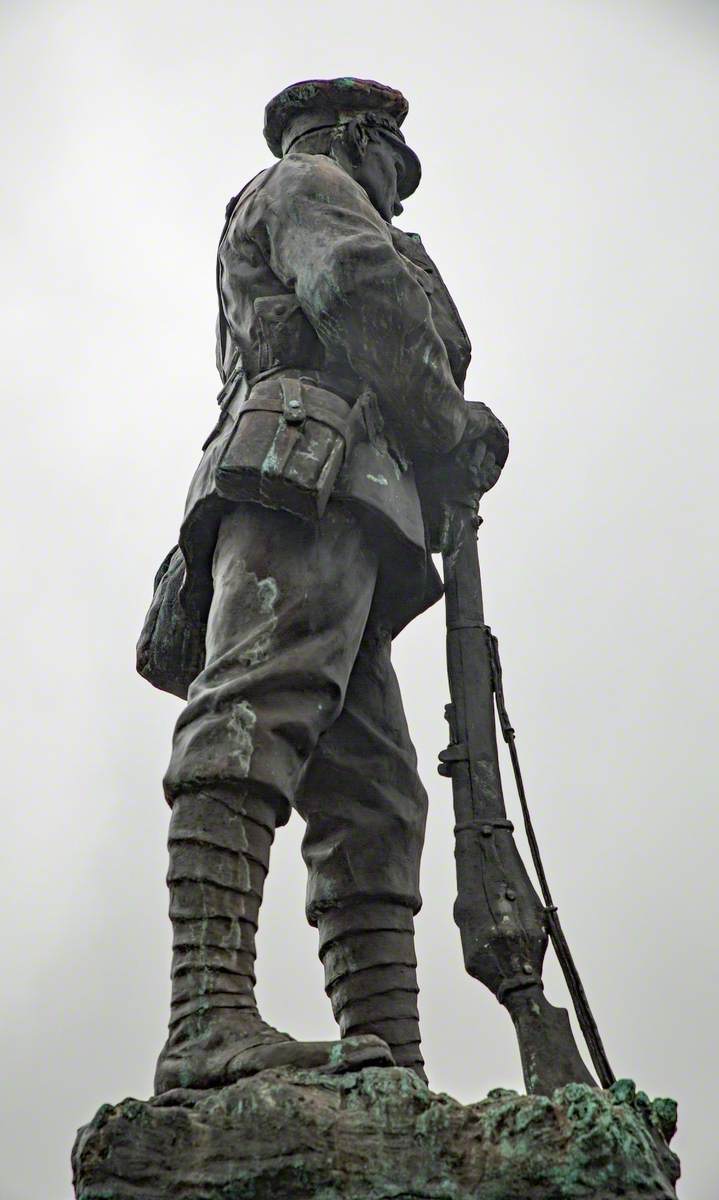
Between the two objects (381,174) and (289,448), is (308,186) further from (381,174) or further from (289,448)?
(289,448)

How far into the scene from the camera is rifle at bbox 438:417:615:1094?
3732mm

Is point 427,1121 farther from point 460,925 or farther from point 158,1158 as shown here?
point 460,925

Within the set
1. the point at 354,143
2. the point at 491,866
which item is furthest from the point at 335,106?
the point at 491,866

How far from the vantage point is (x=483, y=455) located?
14.9ft

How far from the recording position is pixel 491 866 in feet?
13.1

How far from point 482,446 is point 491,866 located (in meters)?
1.27

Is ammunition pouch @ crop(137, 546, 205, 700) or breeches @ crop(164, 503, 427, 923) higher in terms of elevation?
ammunition pouch @ crop(137, 546, 205, 700)

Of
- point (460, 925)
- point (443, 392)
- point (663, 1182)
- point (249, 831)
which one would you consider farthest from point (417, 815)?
point (663, 1182)

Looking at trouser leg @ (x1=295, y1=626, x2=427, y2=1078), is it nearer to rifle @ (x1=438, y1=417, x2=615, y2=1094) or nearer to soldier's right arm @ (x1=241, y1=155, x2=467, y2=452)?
rifle @ (x1=438, y1=417, x2=615, y2=1094)

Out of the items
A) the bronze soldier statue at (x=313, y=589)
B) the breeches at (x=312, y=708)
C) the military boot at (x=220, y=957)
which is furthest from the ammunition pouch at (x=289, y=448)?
the military boot at (x=220, y=957)

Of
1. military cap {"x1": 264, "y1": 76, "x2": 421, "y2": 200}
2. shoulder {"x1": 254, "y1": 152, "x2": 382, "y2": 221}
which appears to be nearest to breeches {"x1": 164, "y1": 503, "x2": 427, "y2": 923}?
shoulder {"x1": 254, "y1": 152, "x2": 382, "y2": 221}

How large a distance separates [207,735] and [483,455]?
144 cm

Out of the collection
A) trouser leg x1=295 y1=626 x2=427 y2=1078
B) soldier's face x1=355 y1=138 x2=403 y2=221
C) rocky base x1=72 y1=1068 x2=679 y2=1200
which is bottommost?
rocky base x1=72 y1=1068 x2=679 y2=1200

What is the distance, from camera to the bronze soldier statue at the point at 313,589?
11.4ft
